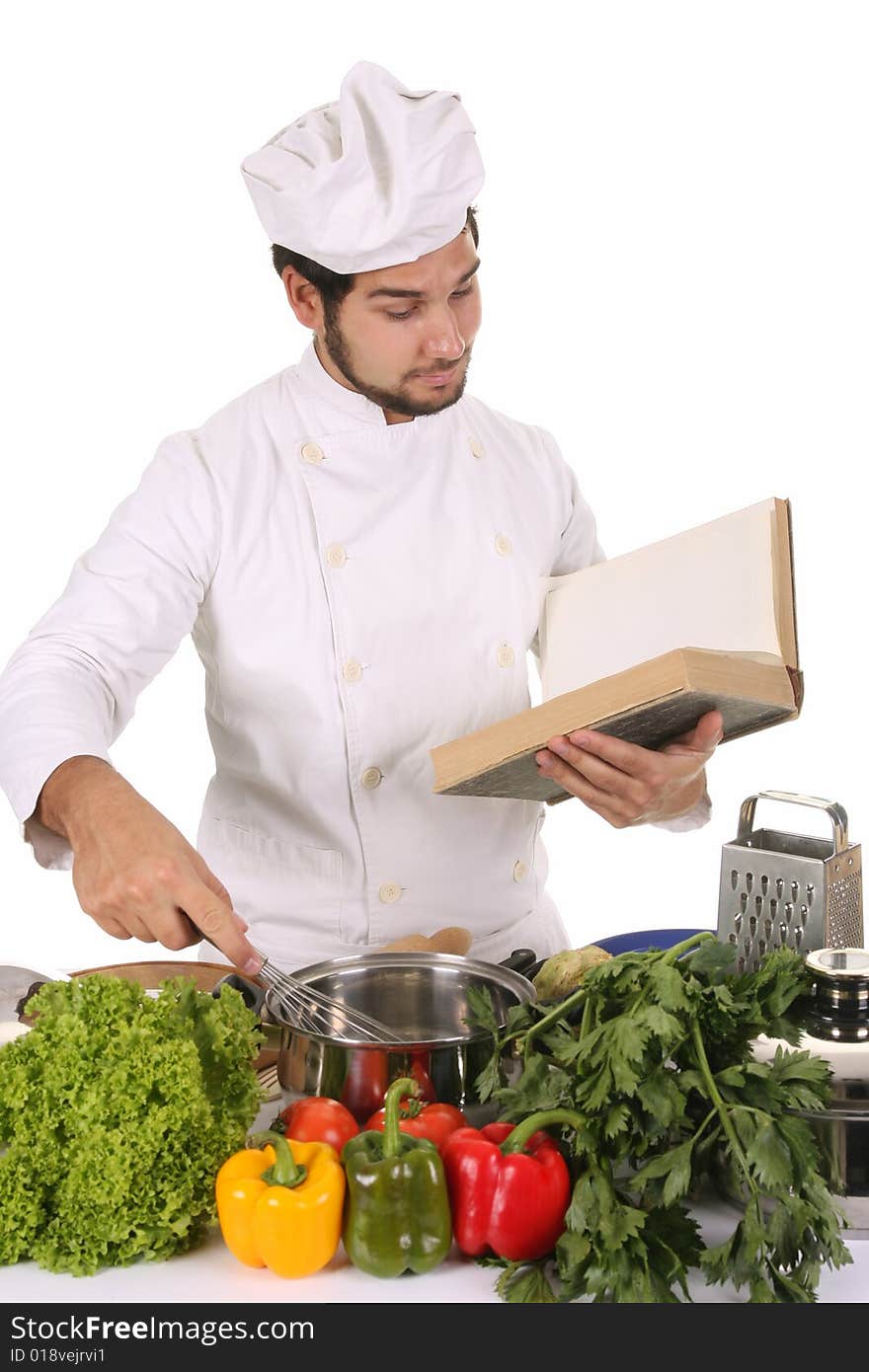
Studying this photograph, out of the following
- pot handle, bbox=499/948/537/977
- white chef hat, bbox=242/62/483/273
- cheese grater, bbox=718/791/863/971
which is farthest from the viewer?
white chef hat, bbox=242/62/483/273

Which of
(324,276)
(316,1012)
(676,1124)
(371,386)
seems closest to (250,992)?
(316,1012)

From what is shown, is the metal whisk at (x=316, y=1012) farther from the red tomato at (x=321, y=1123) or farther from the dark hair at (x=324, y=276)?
the dark hair at (x=324, y=276)

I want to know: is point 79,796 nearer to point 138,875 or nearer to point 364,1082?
point 138,875

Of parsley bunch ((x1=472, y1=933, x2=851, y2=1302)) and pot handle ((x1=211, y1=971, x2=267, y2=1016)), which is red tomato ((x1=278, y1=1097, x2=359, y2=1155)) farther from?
pot handle ((x1=211, y1=971, x2=267, y2=1016))

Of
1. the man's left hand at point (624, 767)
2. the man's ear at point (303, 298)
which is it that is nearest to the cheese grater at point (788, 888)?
the man's left hand at point (624, 767)

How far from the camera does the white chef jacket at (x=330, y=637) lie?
2.54 m

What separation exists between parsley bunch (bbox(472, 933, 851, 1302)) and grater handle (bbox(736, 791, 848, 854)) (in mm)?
327

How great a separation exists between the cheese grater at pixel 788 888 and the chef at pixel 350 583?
0.79 feet

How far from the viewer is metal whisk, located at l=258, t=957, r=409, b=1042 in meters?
1.78

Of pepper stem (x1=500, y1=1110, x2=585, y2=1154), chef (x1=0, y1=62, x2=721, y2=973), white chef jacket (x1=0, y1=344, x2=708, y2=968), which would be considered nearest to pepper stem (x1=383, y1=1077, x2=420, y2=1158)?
pepper stem (x1=500, y1=1110, x2=585, y2=1154)

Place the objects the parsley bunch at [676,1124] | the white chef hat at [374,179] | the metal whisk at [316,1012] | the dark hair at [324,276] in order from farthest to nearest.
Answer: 1. the dark hair at [324,276]
2. the white chef hat at [374,179]
3. the metal whisk at [316,1012]
4. the parsley bunch at [676,1124]

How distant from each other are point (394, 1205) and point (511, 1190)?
12cm

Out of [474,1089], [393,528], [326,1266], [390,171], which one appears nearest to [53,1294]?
[326,1266]
